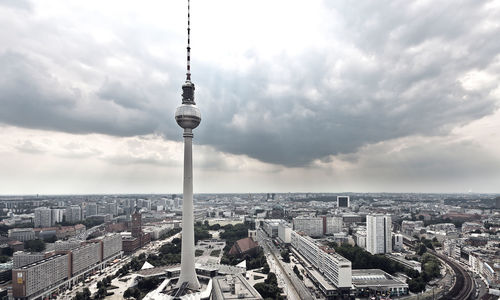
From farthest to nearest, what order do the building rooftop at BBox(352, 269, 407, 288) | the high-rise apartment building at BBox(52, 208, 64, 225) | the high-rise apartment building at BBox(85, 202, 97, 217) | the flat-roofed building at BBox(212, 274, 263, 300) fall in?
the high-rise apartment building at BBox(85, 202, 97, 217) → the high-rise apartment building at BBox(52, 208, 64, 225) → the building rooftop at BBox(352, 269, 407, 288) → the flat-roofed building at BBox(212, 274, 263, 300)

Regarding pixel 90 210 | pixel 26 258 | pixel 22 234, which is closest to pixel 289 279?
pixel 26 258

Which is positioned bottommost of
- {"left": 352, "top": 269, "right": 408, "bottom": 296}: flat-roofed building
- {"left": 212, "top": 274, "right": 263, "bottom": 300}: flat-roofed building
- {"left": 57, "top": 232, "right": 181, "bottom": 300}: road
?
{"left": 57, "top": 232, "right": 181, "bottom": 300}: road

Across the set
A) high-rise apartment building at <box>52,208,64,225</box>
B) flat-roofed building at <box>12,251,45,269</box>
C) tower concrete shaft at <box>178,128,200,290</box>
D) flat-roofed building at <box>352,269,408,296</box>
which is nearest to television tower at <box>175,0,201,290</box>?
tower concrete shaft at <box>178,128,200,290</box>

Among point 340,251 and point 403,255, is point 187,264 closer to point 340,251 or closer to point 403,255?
point 340,251

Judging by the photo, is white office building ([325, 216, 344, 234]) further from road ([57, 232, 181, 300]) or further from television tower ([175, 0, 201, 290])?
television tower ([175, 0, 201, 290])

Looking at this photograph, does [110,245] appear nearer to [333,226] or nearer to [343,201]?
[333,226]

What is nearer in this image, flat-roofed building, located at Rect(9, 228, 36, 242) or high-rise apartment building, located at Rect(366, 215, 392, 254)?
high-rise apartment building, located at Rect(366, 215, 392, 254)

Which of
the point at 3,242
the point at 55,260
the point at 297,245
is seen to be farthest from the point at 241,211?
the point at 55,260
